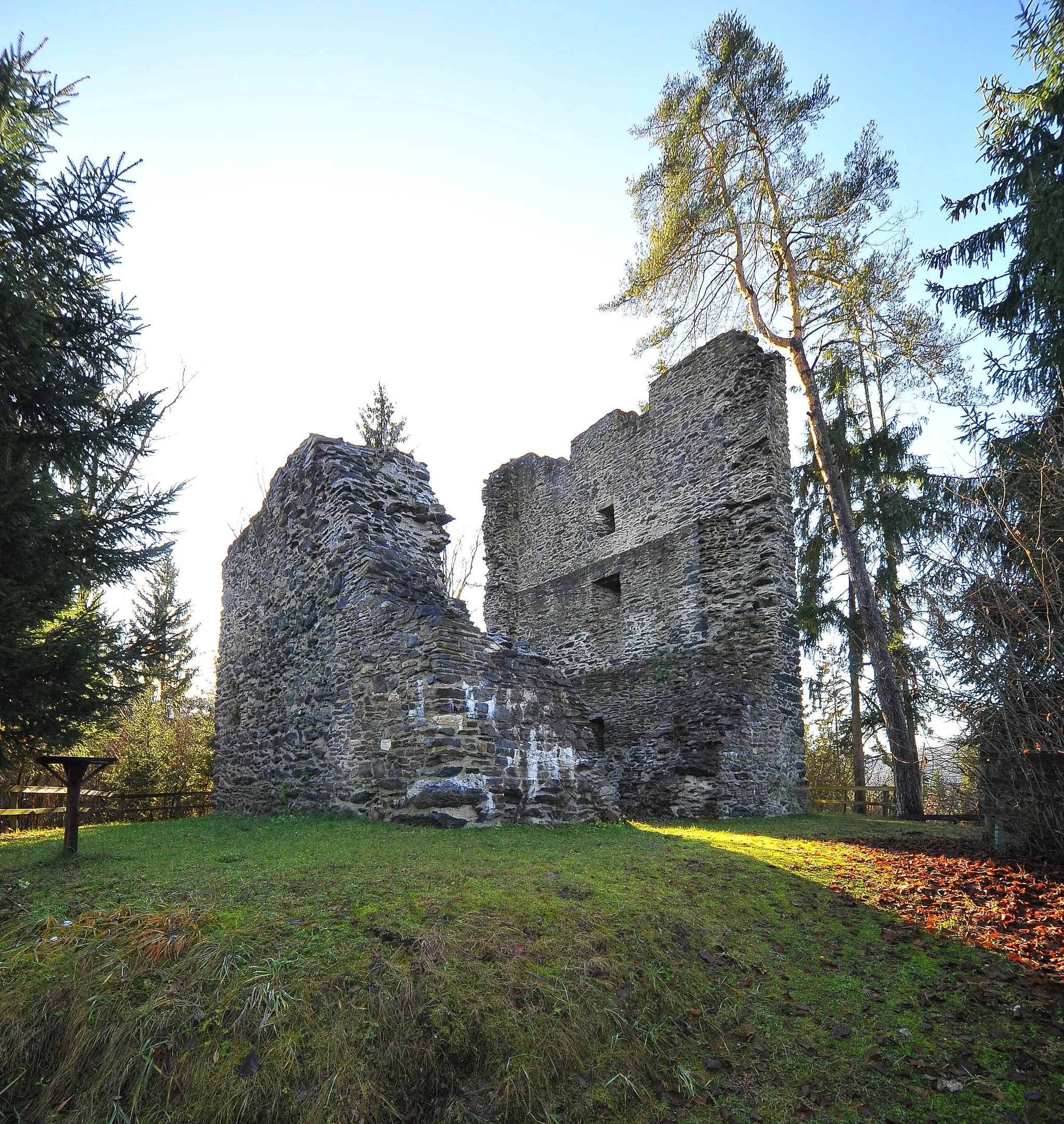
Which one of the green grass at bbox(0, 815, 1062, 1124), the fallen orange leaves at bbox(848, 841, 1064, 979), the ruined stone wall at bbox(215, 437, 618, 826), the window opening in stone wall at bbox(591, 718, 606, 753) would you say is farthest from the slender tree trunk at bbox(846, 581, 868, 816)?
the green grass at bbox(0, 815, 1062, 1124)

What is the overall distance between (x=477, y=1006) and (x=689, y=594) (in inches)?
451

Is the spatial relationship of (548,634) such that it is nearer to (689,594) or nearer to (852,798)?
(689,594)

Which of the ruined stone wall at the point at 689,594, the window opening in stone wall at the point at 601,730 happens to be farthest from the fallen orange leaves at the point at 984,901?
the window opening in stone wall at the point at 601,730

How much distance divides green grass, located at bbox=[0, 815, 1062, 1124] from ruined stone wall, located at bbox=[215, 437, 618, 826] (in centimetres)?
269

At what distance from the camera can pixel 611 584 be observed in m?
16.4

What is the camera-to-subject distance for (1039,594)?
5574 millimetres

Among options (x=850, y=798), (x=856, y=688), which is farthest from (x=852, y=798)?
(x=856, y=688)

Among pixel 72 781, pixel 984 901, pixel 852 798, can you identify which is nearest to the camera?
pixel 984 901

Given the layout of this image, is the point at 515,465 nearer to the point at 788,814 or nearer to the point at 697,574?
the point at 697,574

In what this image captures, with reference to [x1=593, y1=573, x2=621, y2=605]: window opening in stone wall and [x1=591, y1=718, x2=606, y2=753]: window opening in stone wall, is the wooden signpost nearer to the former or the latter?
[x1=591, y1=718, x2=606, y2=753]: window opening in stone wall

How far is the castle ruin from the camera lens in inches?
309

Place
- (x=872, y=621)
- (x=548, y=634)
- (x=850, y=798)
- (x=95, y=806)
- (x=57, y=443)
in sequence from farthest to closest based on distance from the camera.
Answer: (x=850, y=798) → (x=548, y=634) → (x=872, y=621) → (x=95, y=806) → (x=57, y=443)

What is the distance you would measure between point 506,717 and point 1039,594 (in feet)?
17.7

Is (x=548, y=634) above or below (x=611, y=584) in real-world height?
below
